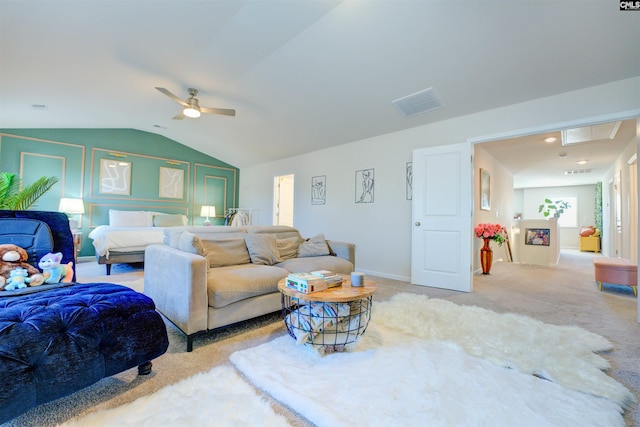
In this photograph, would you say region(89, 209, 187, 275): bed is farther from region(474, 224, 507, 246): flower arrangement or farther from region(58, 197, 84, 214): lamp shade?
region(474, 224, 507, 246): flower arrangement

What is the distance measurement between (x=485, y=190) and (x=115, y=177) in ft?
25.1

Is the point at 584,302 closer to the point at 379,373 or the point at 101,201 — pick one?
the point at 379,373

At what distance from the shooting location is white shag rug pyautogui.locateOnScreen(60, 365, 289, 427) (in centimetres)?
118

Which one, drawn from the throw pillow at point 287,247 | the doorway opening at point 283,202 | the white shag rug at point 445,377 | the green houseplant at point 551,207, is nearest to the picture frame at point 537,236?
the white shag rug at point 445,377

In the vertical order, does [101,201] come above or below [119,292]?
above

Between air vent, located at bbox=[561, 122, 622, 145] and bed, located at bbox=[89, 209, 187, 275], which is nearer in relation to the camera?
air vent, located at bbox=[561, 122, 622, 145]

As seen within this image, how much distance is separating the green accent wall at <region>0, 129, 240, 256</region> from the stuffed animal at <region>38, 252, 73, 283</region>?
176 inches

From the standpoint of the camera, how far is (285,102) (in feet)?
13.5

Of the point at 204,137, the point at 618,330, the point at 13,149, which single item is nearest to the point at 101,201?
the point at 13,149

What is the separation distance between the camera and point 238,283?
2088 mm

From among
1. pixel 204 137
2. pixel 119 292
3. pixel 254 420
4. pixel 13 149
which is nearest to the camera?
pixel 254 420

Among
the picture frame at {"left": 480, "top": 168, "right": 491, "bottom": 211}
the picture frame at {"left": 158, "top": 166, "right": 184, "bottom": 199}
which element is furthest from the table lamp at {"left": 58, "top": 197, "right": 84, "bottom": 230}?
the picture frame at {"left": 480, "top": 168, "right": 491, "bottom": 211}

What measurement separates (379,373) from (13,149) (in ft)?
23.0

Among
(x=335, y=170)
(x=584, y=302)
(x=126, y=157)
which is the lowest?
(x=584, y=302)
